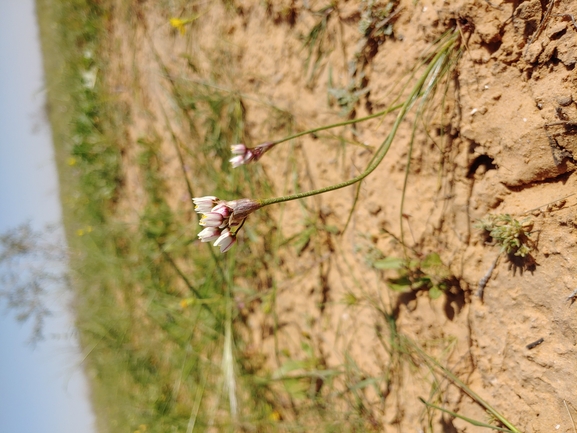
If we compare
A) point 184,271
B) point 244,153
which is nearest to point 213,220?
point 244,153

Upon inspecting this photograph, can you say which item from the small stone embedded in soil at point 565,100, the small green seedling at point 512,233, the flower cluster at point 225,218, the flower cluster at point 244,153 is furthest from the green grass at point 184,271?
the flower cluster at point 225,218

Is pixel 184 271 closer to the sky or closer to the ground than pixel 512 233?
closer to the sky

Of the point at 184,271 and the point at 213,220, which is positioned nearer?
the point at 213,220

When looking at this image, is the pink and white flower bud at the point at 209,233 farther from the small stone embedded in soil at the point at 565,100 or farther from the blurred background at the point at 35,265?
the blurred background at the point at 35,265

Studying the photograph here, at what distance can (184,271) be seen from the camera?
2.78 metres

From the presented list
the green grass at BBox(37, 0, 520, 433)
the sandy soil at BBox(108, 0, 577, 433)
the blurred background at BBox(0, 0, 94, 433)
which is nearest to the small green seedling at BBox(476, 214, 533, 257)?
the sandy soil at BBox(108, 0, 577, 433)

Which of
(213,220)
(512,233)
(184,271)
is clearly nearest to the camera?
(213,220)

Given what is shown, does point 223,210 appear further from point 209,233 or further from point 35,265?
point 35,265

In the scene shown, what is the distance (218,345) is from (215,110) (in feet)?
4.57

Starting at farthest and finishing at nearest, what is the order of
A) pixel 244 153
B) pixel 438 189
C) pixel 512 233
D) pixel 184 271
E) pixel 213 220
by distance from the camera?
1. pixel 184 271
2. pixel 438 189
3. pixel 244 153
4. pixel 512 233
5. pixel 213 220

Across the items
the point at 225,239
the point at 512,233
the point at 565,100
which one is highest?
the point at 565,100

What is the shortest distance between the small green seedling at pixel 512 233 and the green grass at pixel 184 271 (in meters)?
0.26

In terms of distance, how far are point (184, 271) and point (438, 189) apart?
192 cm

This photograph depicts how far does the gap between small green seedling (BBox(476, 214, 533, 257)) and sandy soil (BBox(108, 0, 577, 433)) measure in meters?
0.03
